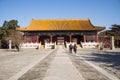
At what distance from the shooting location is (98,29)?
6078 centimetres

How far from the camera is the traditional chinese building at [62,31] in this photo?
61875 mm

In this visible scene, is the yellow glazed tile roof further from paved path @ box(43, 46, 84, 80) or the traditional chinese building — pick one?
paved path @ box(43, 46, 84, 80)

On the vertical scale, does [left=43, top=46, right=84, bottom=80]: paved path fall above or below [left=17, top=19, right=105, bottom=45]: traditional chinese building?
below

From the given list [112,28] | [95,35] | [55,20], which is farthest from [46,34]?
[112,28]

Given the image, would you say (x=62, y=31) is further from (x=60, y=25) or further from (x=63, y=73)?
(x=63, y=73)

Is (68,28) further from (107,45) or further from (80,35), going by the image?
(107,45)

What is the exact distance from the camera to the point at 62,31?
205ft

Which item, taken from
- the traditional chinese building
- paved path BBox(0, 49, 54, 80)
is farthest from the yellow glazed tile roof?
paved path BBox(0, 49, 54, 80)

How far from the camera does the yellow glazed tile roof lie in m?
62.4

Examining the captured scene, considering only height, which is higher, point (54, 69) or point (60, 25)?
point (60, 25)

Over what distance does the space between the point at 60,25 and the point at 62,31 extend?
327 cm

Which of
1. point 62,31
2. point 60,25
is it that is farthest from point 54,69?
point 60,25

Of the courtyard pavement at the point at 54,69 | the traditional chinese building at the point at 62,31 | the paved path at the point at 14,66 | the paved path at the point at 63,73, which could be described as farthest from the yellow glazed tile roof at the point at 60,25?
the paved path at the point at 63,73

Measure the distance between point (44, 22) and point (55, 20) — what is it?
11.8ft
